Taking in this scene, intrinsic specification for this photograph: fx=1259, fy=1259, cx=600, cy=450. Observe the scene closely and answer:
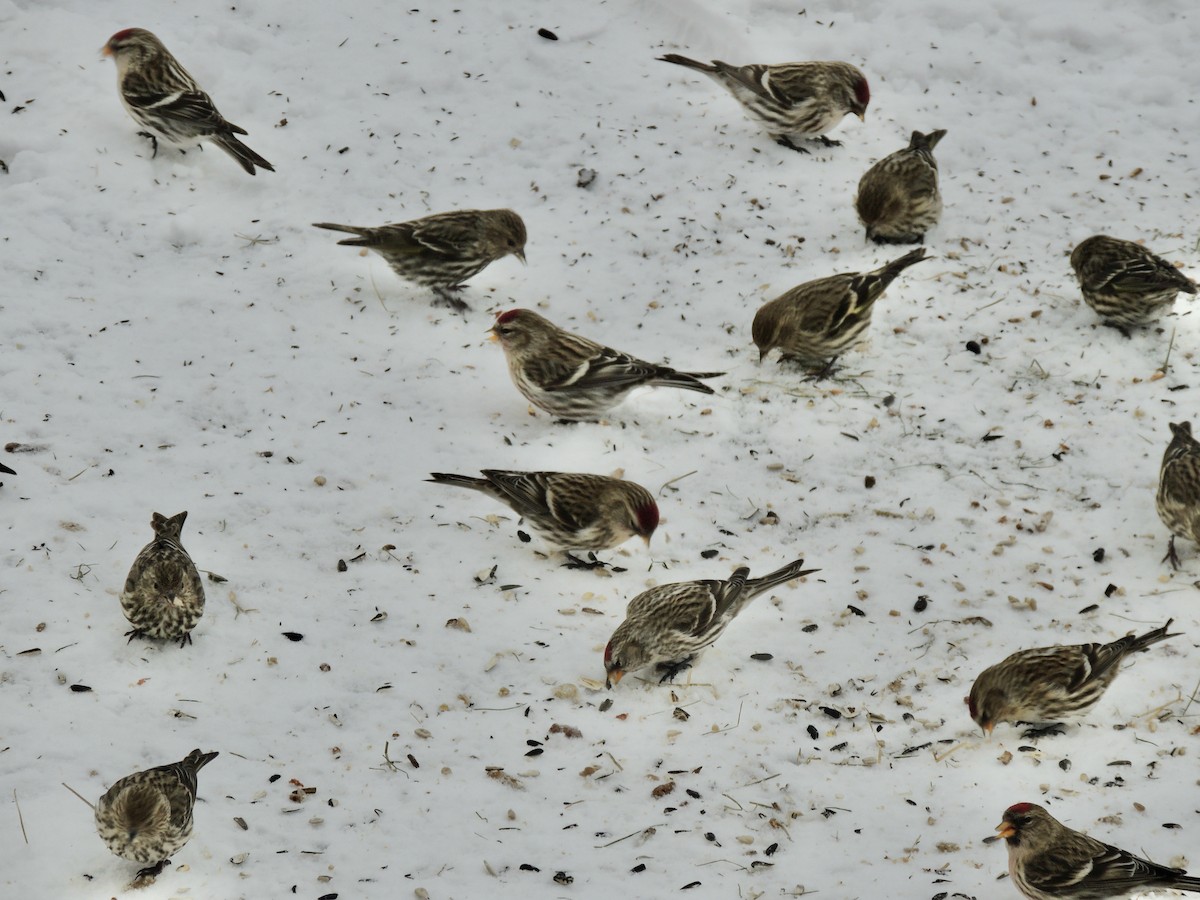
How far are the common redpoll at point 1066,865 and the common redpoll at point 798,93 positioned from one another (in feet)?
17.3

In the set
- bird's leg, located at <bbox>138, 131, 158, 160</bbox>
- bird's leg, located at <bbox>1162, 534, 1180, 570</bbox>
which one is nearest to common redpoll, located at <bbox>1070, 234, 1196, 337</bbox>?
bird's leg, located at <bbox>1162, 534, 1180, 570</bbox>

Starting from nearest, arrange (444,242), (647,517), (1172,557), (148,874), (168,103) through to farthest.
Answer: (148,874)
(647,517)
(1172,557)
(444,242)
(168,103)

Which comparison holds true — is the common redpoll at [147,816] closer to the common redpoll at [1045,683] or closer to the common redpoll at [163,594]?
the common redpoll at [163,594]

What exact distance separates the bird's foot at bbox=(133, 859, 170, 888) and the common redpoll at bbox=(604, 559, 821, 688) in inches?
75.9

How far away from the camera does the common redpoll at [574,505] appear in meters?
5.98

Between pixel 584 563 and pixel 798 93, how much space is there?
3.91 meters

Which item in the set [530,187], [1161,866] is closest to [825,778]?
[1161,866]

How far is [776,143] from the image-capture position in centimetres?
886

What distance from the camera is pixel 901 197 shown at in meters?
7.86

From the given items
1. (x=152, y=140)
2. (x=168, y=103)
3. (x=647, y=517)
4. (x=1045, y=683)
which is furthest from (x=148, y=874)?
(x=152, y=140)

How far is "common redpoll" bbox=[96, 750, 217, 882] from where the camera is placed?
14.4 feet

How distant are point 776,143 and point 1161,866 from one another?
18.8 ft

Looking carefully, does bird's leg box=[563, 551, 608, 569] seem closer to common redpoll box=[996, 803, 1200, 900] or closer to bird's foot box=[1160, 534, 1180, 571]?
common redpoll box=[996, 803, 1200, 900]

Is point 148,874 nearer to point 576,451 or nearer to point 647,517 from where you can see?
point 647,517
